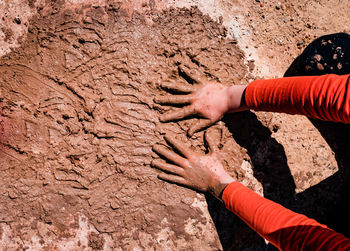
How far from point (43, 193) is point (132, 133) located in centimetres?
76

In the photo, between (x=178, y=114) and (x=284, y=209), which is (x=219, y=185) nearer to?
(x=284, y=209)

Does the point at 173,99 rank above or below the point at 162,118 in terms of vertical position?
above

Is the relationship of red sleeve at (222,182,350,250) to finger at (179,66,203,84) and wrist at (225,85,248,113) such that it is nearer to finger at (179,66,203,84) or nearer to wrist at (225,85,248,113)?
wrist at (225,85,248,113)

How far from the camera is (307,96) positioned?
1.33 m

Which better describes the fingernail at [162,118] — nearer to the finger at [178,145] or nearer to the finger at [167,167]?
the finger at [178,145]

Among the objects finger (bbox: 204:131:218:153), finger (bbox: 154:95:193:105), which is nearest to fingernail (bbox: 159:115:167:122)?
finger (bbox: 154:95:193:105)

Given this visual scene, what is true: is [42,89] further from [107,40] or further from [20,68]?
[107,40]

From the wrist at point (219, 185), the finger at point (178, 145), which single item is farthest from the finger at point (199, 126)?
the wrist at point (219, 185)

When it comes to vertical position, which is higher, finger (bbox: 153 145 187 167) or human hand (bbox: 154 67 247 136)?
human hand (bbox: 154 67 247 136)

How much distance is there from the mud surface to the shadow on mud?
0.39 metres

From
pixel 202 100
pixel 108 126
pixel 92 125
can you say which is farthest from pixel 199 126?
pixel 92 125

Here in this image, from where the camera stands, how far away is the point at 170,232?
178 centimetres

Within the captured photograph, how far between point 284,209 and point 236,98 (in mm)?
792

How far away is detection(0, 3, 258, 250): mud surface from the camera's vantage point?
1.63 meters
